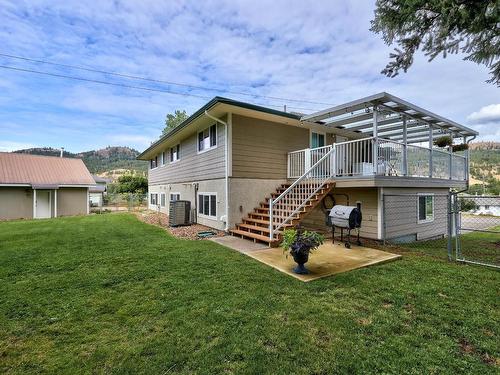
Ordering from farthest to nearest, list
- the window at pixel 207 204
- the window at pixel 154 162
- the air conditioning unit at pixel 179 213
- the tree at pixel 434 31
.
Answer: the window at pixel 154 162 < the air conditioning unit at pixel 179 213 < the window at pixel 207 204 < the tree at pixel 434 31

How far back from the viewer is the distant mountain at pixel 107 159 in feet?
209

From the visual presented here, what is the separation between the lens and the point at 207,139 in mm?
10352

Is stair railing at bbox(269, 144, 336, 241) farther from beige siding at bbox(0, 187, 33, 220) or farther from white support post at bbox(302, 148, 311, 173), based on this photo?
beige siding at bbox(0, 187, 33, 220)

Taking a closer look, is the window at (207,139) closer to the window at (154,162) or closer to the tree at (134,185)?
the window at (154,162)

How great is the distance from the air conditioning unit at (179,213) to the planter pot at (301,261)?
7056 mm

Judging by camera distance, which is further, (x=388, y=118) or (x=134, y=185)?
(x=134, y=185)

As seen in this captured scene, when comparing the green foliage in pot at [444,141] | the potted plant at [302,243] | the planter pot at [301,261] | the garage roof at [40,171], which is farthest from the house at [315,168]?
the garage roof at [40,171]

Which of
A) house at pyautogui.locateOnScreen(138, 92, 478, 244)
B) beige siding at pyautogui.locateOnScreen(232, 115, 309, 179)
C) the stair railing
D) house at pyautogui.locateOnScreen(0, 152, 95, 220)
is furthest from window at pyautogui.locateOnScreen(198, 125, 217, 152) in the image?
house at pyautogui.locateOnScreen(0, 152, 95, 220)

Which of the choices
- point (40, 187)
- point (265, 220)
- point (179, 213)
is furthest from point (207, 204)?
point (40, 187)

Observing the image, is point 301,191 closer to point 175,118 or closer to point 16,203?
point 16,203

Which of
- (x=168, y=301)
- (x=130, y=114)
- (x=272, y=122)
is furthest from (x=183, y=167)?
(x=130, y=114)

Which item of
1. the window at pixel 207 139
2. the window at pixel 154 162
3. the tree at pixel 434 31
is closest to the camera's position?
the tree at pixel 434 31

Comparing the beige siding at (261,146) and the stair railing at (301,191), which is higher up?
the beige siding at (261,146)

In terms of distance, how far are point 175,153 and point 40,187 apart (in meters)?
10.8
